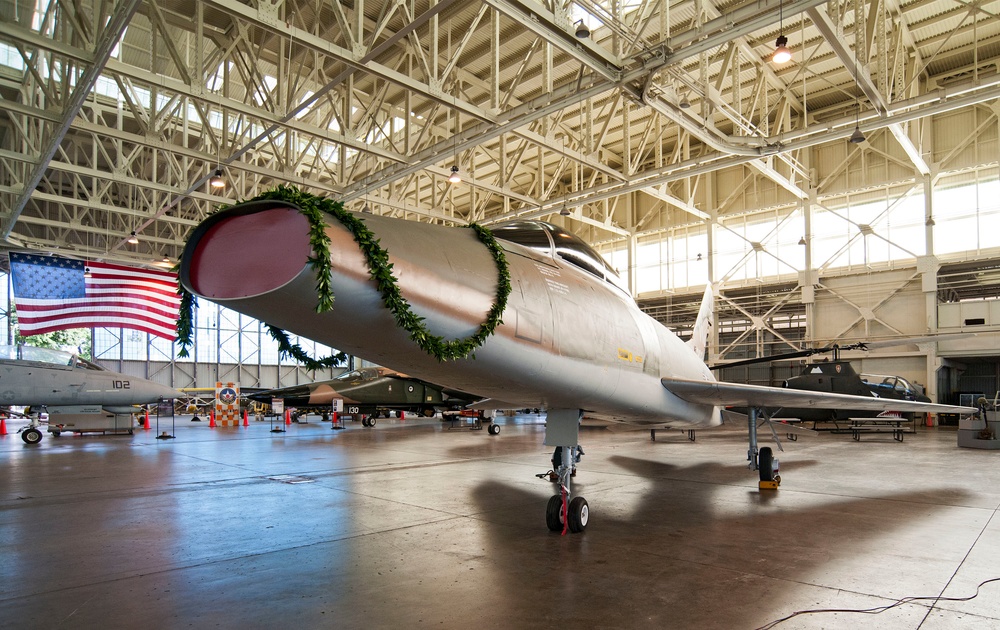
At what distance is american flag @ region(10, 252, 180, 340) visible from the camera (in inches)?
867

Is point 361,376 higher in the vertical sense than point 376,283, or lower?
lower

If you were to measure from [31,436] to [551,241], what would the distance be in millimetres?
17672

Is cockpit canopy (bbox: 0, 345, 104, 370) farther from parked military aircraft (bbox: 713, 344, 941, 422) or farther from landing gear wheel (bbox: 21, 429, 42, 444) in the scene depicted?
parked military aircraft (bbox: 713, 344, 941, 422)

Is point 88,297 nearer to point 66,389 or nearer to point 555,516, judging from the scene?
point 66,389

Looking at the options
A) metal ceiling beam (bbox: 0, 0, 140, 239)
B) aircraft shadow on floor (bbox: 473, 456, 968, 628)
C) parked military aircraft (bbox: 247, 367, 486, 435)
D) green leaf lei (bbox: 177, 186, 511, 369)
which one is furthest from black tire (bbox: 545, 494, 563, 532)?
parked military aircraft (bbox: 247, 367, 486, 435)

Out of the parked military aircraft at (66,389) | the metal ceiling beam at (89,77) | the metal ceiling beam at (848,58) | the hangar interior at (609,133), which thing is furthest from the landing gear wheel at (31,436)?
the metal ceiling beam at (848,58)

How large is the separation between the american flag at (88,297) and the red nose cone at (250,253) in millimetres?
22390

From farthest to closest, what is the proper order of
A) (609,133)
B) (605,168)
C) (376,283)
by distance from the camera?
(609,133) < (605,168) < (376,283)

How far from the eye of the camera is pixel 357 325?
3.05 metres

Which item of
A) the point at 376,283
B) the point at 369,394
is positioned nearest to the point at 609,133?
the point at 369,394

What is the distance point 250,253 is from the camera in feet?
8.98

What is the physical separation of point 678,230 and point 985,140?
13284 millimetres

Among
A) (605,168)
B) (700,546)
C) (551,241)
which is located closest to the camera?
(700,546)

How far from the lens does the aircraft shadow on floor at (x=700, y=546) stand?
363cm
